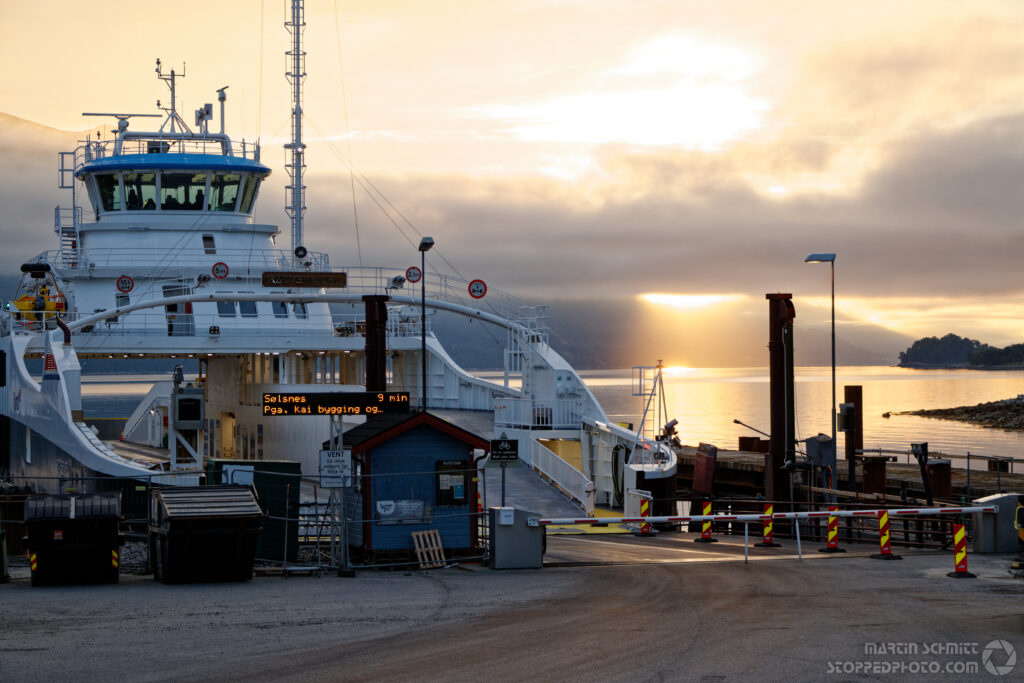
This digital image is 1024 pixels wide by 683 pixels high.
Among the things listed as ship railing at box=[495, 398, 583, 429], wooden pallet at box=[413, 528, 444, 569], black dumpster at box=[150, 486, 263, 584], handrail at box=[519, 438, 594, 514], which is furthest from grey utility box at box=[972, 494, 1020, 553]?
ship railing at box=[495, 398, 583, 429]

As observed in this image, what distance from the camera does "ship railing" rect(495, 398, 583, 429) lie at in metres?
34.2

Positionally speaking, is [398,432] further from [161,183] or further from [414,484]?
[161,183]

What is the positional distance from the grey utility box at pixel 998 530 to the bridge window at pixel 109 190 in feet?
106

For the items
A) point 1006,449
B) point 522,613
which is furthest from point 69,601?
point 1006,449

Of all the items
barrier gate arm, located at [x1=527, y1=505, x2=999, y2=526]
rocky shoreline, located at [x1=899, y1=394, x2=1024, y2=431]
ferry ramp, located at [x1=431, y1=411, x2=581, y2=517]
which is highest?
rocky shoreline, located at [x1=899, y1=394, x2=1024, y2=431]

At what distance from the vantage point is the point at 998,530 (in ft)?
65.0

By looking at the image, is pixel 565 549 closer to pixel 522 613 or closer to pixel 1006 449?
pixel 522 613

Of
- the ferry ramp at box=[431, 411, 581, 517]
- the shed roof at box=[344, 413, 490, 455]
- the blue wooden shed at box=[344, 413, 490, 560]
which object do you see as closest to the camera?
the shed roof at box=[344, 413, 490, 455]

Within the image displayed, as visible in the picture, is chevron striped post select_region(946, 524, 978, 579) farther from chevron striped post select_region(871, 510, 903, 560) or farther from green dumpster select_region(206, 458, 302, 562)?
green dumpster select_region(206, 458, 302, 562)

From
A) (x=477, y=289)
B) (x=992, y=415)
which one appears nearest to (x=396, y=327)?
(x=477, y=289)

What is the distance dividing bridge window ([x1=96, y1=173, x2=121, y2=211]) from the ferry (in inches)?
2.3

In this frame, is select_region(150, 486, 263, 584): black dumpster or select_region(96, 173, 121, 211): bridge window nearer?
select_region(150, 486, 263, 584): black dumpster

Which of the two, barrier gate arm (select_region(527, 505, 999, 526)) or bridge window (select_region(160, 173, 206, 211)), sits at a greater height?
bridge window (select_region(160, 173, 206, 211))

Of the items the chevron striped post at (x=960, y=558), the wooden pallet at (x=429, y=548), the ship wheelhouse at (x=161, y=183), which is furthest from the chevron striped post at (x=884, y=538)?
the ship wheelhouse at (x=161, y=183)
